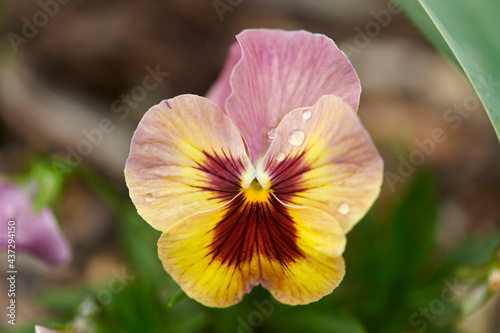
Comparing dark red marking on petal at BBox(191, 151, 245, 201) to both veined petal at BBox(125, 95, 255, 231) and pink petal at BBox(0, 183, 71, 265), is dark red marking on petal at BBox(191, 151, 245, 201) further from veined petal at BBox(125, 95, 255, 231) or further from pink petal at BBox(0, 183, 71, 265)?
pink petal at BBox(0, 183, 71, 265)

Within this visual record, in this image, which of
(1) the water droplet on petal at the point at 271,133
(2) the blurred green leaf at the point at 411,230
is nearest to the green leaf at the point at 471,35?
(1) the water droplet on petal at the point at 271,133

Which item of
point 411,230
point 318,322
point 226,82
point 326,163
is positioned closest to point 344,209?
point 326,163

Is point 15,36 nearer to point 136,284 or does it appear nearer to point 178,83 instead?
point 178,83

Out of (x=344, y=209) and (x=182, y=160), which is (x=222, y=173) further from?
(x=344, y=209)

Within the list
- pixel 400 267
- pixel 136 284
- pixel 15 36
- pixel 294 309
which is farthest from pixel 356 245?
pixel 15 36

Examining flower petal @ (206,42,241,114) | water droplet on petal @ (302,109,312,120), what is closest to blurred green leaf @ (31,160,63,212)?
flower petal @ (206,42,241,114)
